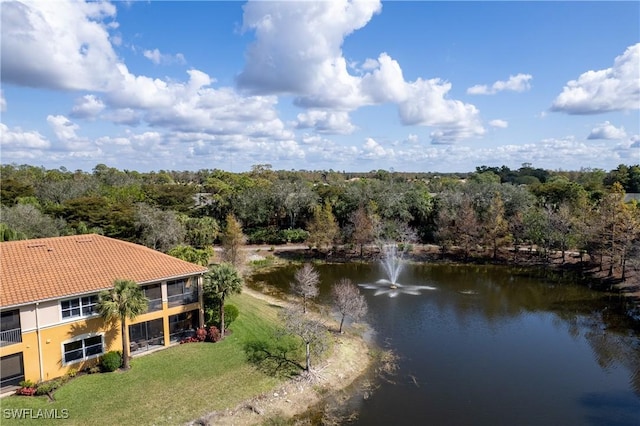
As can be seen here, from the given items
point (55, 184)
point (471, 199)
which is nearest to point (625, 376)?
point (471, 199)

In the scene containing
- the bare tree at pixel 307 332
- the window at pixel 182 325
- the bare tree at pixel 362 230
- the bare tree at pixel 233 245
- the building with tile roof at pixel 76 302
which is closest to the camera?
the building with tile roof at pixel 76 302

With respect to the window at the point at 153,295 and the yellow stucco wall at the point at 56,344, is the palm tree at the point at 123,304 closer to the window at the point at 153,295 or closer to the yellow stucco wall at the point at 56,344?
the yellow stucco wall at the point at 56,344

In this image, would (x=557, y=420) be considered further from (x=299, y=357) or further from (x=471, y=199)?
(x=471, y=199)

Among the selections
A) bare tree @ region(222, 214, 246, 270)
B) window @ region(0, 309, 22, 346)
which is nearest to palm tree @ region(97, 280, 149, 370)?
window @ region(0, 309, 22, 346)

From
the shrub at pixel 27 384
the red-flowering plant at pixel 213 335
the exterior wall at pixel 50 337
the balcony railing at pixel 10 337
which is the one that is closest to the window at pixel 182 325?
the red-flowering plant at pixel 213 335

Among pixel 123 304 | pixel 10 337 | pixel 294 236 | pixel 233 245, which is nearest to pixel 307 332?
pixel 123 304

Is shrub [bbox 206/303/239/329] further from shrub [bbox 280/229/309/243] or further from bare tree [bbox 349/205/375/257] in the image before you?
shrub [bbox 280/229/309/243]
